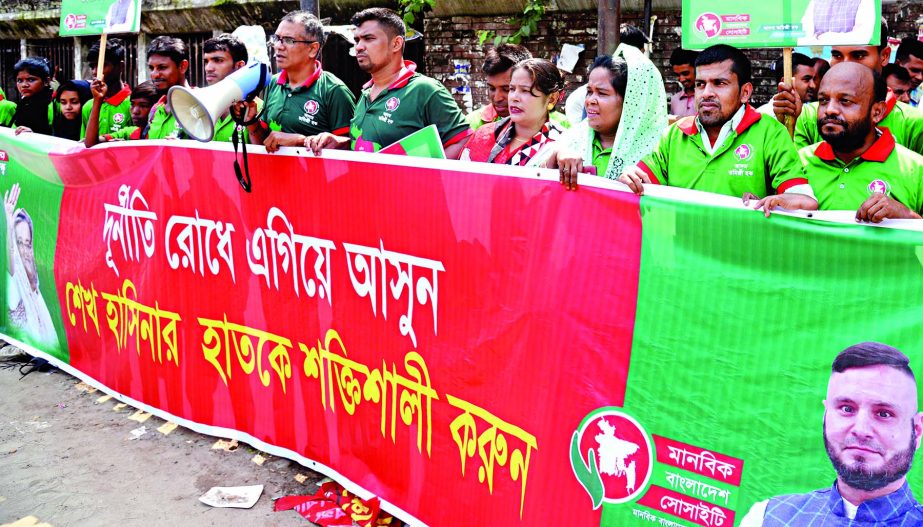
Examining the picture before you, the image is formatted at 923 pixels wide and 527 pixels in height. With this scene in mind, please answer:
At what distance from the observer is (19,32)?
17.5m

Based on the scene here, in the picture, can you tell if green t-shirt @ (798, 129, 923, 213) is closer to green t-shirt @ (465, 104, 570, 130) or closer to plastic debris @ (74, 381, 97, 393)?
green t-shirt @ (465, 104, 570, 130)

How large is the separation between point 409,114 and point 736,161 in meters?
1.89

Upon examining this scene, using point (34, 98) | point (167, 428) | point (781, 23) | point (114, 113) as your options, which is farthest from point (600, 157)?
point (34, 98)

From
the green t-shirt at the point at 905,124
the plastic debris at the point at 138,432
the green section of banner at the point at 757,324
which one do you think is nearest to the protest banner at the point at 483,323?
the green section of banner at the point at 757,324

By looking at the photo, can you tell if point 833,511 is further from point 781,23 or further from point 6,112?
point 6,112

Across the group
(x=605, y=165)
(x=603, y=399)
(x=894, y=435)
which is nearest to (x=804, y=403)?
(x=894, y=435)

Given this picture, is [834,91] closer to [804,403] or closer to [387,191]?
[804,403]

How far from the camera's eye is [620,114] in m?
3.88

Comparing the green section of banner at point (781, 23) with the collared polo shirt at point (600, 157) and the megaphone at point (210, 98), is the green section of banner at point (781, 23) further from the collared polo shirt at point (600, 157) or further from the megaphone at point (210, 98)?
the megaphone at point (210, 98)

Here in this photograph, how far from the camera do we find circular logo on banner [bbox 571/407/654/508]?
118 inches

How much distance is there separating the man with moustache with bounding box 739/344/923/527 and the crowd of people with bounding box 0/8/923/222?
0.42 m

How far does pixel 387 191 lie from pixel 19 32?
16192 millimetres

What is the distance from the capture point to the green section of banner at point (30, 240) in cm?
Result: 636

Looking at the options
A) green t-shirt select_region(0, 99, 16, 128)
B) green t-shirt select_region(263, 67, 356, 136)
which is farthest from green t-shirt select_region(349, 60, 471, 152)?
green t-shirt select_region(0, 99, 16, 128)
